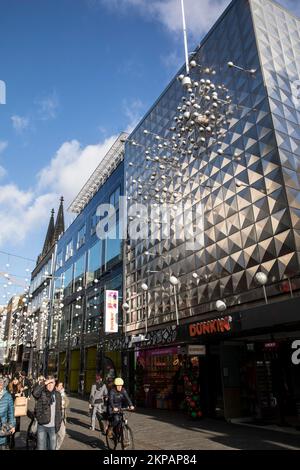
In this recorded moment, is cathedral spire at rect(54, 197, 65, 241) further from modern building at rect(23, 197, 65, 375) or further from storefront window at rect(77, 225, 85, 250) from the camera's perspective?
storefront window at rect(77, 225, 85, 250)

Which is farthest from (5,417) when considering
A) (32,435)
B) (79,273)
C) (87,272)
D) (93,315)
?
Answer: (79,273)

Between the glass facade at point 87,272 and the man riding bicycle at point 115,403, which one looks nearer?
the man riding bicycle at point 115,403

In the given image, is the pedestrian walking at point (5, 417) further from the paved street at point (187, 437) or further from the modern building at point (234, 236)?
the modern building at point (234, 236)

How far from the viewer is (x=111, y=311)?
2494 centimetres

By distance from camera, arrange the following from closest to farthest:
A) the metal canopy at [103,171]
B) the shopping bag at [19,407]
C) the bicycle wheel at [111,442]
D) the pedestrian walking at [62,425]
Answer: the pedestrian walking at [62,425] → the bicycle wheel at [111,442] → the shopping bag at [19,407] → the metal canopy at [103,171]

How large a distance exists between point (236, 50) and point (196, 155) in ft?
17.4

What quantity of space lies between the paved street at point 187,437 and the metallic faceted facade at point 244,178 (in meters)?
4.79

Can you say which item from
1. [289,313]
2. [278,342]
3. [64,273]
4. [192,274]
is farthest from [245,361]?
[64,273]

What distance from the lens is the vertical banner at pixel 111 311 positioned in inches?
963

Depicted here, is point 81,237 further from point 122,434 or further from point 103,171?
point 122,434

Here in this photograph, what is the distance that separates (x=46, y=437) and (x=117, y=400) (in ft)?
8.66

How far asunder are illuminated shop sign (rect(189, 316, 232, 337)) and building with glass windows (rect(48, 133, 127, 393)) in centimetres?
1236

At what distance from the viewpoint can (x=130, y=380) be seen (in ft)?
73.7

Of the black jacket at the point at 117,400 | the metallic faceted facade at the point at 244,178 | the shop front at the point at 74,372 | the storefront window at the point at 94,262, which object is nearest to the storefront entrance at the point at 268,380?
the metallic faceted facade at the point at 244,178
